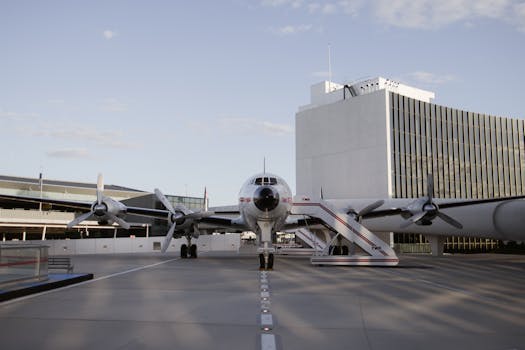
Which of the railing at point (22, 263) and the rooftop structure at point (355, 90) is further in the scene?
the rooftop structure at point (355, 90)

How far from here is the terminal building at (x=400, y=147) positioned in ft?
205

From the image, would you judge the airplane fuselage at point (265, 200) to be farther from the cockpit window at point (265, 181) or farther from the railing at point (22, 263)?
the railing at point (22, 263)

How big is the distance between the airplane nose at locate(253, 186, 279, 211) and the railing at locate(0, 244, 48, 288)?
8.71m

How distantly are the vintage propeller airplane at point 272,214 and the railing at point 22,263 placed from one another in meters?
8.83

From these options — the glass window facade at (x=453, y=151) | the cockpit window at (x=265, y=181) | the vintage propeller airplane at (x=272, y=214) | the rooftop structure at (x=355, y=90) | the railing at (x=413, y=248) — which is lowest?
the railing at (x=413, y=248)

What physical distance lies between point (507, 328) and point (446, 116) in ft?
217

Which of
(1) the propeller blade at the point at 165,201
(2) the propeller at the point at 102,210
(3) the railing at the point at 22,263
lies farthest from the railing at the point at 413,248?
(3) the railing at the point at 22,263

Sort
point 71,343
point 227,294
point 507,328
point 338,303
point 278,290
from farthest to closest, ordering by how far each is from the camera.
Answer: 1. point 278,290
2. point 227,294
3. point 338,303
4. point 507,328
5. point 71,343

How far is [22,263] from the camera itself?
11.1 metres

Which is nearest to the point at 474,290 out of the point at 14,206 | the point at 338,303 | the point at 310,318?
the point at 338,303

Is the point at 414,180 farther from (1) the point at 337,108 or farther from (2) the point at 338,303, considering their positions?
(2) the point at 338,303

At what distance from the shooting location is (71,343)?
20.0 ft

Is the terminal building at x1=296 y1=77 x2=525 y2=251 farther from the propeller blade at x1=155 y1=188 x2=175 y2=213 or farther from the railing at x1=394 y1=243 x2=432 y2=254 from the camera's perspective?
the propeller blade at x1=155 y1=188 x2=175 y2=213

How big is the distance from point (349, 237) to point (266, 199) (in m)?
5.92
